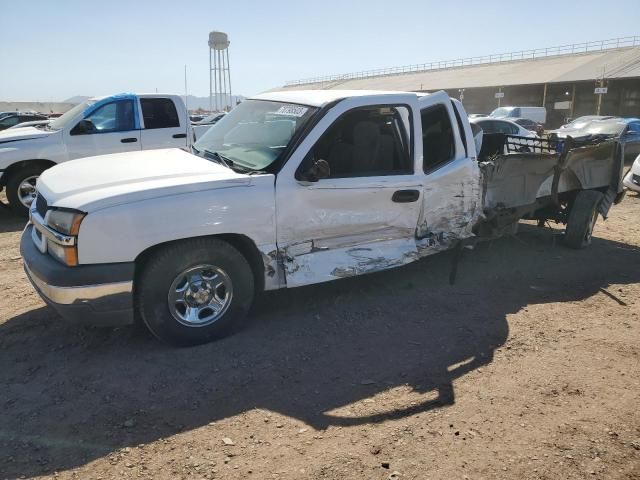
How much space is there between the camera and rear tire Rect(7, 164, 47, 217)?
25.5ft

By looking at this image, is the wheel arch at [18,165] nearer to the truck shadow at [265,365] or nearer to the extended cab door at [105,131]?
the extended cab door at [105,131]

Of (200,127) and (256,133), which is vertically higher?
(256,133)

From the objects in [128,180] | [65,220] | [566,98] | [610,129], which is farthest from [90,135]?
[566,98]

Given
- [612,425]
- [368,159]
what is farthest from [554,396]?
[368,159]

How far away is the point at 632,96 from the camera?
39.5m

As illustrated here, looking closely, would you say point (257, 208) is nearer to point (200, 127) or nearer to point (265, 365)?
point (265, 365)

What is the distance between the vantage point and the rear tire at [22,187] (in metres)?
7.76

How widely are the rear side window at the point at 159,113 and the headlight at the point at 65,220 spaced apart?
564 cm

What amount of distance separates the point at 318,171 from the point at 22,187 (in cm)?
611

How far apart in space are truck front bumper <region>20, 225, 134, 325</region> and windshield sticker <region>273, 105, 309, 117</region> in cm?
181

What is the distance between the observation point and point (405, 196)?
4371mm

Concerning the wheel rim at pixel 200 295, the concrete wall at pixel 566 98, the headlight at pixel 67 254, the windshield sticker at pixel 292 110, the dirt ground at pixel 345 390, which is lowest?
the dirt ground at pixel 345 390

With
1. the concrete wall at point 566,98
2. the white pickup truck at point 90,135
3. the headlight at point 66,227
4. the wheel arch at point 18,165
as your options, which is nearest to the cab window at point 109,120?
the white pickup truck at point 90,135

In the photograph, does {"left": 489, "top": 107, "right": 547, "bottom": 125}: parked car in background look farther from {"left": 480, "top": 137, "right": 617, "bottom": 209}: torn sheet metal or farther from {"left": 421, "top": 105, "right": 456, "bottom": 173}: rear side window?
{"left": 421, "top": 105, "right": 456, "bottom": 173}: rear side window
